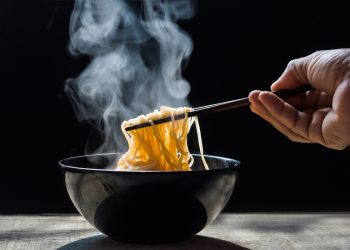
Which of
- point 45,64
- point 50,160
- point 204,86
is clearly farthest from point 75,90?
point 204,86

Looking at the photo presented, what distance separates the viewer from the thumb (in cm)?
137

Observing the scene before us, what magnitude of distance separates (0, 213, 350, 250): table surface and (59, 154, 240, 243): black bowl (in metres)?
0.06

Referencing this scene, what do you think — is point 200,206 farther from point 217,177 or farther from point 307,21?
point 307,21

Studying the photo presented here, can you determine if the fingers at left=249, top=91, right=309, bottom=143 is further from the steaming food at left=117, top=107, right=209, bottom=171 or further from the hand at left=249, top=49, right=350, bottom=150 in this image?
the steaming food at left=117, top=107, right=209, bottom=171

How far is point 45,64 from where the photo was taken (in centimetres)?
185

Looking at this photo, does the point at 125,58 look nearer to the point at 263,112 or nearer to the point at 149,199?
the point at 263,112

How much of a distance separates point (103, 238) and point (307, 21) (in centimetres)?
112

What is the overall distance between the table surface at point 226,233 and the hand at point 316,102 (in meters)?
0.23

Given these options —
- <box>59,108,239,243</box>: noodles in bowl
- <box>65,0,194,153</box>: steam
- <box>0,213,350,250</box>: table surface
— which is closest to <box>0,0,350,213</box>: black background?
<box>65,0,194,153</box>: steam

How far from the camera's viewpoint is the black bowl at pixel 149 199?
1.11 meters

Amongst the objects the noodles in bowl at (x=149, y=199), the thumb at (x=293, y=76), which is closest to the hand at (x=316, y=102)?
the thumb at (x=293, y=76)

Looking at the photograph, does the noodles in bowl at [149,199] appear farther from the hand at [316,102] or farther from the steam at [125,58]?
the steam at [125,58]

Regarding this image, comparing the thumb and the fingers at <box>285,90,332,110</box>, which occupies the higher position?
the thumb

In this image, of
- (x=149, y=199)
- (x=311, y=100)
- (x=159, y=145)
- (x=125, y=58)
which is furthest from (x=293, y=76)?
(x=125, y=58)
